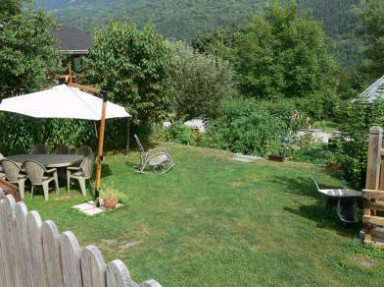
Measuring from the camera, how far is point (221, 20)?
102 meters

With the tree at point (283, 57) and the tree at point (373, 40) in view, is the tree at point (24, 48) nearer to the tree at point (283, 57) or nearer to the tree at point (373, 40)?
the tree at point (283, 57)

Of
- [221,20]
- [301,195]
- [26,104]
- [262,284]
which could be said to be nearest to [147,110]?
[26,104]

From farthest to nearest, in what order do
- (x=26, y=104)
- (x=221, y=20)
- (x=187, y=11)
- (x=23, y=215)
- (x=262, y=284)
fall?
(x=187, y=11), (x=221, y=20), (x=26, y=104), (x=262, y=284), (x=23, y=215)

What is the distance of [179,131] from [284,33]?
543 inches

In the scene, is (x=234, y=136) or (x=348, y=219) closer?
(x=348, y=219)

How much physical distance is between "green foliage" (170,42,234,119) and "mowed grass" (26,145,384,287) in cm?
859

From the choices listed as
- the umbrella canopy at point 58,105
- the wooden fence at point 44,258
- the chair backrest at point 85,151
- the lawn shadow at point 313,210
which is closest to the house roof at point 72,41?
the chair backrest at point 85,151

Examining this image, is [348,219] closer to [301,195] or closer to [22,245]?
[301,195]

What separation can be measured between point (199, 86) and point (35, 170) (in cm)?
1142

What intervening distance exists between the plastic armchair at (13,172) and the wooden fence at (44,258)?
15.4ft

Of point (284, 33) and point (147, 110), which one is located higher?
point (284, 33)

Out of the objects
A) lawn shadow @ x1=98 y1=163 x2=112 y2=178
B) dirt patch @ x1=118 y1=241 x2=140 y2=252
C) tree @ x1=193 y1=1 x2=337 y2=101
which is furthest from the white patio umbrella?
tree @ x1=193 y1=1 x2=337 y2=101

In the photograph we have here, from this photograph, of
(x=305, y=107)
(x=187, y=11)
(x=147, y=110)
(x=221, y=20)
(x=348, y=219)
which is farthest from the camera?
(x=187, y=11)

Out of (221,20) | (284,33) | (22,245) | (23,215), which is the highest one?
(221,20)
